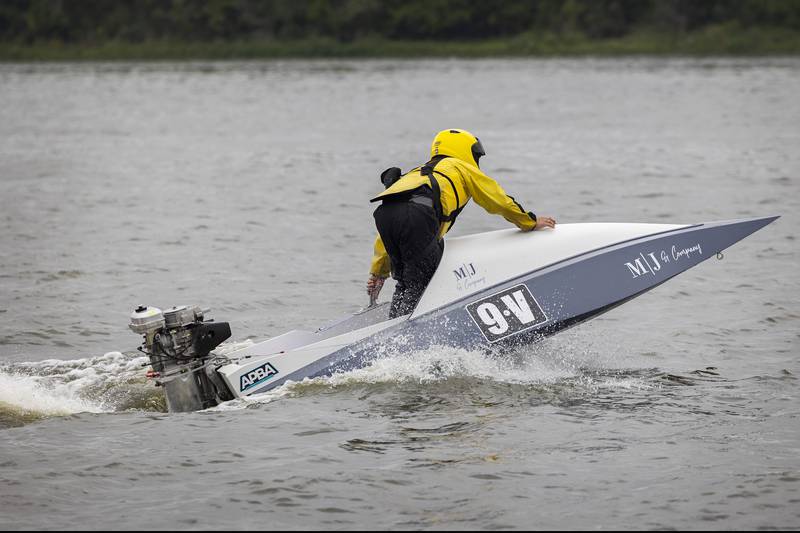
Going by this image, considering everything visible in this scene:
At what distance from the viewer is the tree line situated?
70625 millimetres

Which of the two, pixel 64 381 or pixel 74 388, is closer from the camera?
pixel 74 388

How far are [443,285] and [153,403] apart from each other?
2.50m

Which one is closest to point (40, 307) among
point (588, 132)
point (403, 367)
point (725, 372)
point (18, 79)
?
point (403, 367)

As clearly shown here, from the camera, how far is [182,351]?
9383 mm

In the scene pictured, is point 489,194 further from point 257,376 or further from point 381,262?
point 257,376

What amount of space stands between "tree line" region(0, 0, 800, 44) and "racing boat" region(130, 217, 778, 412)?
5965cm

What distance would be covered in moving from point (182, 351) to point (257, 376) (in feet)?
2.25

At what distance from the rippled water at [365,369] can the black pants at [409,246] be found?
0.51 m

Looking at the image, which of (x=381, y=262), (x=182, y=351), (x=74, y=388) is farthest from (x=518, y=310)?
(x=74, y=388)

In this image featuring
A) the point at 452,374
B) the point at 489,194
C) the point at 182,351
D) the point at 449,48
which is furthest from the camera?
the point at 449,48

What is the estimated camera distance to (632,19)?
72.4 metres

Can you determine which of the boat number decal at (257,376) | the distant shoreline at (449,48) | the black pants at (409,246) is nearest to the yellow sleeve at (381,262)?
the black pants at (409,246)

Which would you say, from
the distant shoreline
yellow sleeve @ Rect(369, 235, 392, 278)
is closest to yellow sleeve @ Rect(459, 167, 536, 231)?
yellow sleeve @ Rect(369, 235, 392, 278)

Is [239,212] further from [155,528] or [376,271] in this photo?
[155,528]
